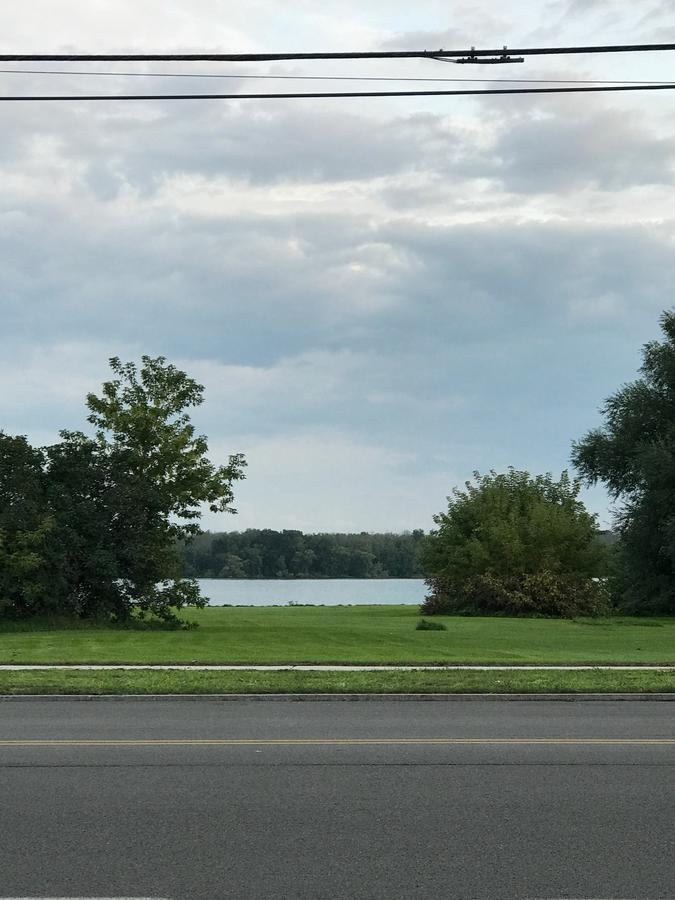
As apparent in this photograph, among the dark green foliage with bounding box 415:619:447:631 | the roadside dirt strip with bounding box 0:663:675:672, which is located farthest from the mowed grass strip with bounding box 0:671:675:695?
the dark green foliage with bounding box 415:619:447:631

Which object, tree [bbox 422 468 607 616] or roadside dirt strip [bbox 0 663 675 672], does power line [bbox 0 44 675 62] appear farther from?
tree [bbox 422 468 607 616]

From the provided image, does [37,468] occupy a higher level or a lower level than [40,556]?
higher

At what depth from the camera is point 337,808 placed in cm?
799

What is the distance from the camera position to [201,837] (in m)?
7.13

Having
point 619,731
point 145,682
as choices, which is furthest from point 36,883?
point 145,682

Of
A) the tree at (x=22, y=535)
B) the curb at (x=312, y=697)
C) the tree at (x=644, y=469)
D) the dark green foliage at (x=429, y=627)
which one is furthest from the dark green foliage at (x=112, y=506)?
the tree at (x=644, y=469)

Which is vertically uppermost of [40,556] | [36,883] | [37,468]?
[37,468]

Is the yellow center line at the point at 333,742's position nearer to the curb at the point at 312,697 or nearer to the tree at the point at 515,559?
the curb at the point at 312,697

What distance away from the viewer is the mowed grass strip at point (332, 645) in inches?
840

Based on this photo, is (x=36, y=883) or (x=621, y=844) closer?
(x=36, y=883)

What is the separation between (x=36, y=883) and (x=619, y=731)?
25.1 ft

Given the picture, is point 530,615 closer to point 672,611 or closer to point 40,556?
point 672,611

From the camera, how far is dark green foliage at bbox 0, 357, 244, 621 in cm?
2883

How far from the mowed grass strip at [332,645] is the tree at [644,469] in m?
15.5
